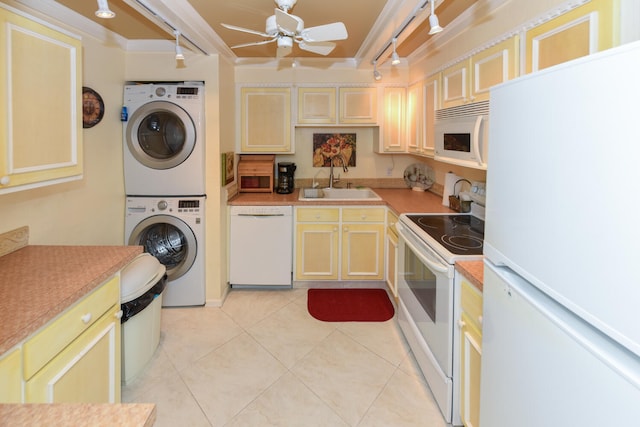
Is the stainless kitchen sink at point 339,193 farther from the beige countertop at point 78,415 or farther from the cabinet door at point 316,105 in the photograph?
the beige countertop at point 78,415

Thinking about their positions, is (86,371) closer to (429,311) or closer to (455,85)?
(429,311)

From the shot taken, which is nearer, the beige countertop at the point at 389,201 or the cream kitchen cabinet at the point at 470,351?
the cream kitchen cabinet at the point at 470,351

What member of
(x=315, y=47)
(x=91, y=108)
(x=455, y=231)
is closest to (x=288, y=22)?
(x=315, y=47)

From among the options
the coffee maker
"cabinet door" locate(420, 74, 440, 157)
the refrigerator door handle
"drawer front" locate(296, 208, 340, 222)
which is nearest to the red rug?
"drawer front" locate(296, 208, 340, 222)

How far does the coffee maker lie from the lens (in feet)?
13.6

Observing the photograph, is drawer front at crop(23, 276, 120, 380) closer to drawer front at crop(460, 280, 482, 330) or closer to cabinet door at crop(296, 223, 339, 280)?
drawer front at crop(460, 280, 482, 330)

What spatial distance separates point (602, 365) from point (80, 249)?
220 cm

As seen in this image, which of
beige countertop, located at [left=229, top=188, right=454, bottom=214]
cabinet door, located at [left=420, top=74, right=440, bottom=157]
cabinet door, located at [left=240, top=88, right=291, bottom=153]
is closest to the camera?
cabinet door, located at [left=420, top=74, right=440, bottom=157]

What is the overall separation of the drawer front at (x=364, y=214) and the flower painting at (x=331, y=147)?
919mm

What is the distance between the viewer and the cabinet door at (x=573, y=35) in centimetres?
138

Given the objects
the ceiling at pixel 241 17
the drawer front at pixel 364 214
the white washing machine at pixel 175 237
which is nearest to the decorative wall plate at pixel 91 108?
the ceiling at pixel 241 17

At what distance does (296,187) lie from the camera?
4426mm

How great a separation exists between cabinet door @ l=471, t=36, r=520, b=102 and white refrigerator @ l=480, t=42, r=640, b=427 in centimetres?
91

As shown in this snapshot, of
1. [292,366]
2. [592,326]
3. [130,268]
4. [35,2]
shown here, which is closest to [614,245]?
[592,326]
